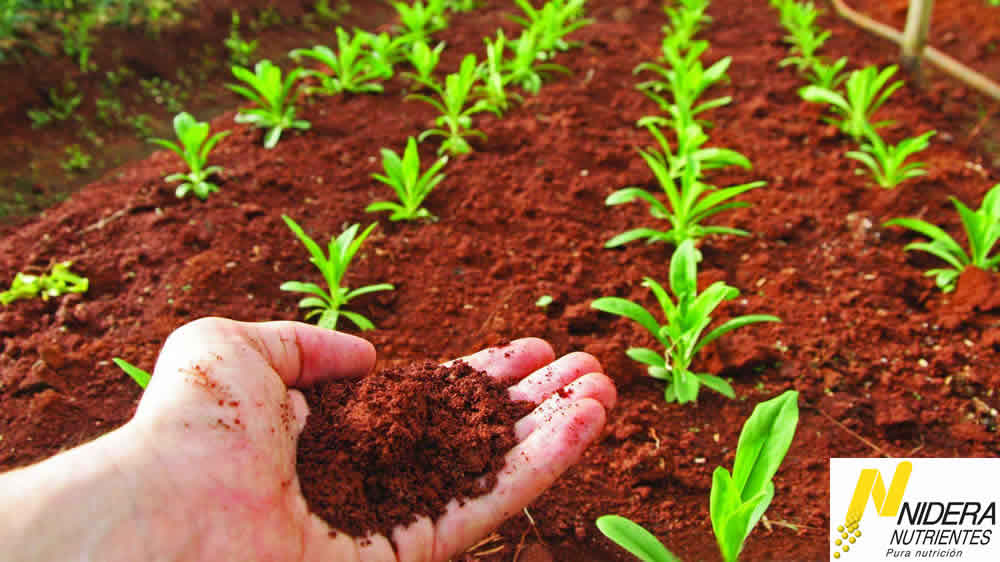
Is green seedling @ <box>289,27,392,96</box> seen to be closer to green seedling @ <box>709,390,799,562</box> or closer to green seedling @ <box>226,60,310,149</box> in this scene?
green seedling @ <box>226,60,310,149</box>

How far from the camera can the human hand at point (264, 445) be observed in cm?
151

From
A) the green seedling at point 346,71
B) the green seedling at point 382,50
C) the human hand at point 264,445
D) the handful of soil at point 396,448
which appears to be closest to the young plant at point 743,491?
the human hand at point 264,445

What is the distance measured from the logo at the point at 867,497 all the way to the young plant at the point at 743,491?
24cm

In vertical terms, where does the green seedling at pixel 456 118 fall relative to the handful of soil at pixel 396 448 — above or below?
above

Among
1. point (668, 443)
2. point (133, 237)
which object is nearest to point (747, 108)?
point (668, 443)

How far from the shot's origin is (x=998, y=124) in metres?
4.39

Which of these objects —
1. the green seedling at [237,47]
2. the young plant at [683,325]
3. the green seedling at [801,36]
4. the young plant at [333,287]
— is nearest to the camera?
the young plant at [683,325]

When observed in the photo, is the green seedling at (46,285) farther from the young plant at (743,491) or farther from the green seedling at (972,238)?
the green seedling at (972,238)

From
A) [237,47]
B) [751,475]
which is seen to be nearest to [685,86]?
[751,475]

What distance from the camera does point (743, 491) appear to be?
1.81 m

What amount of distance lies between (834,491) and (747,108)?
2.87m

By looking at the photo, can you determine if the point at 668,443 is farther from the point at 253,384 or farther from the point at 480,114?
the point at 480,114

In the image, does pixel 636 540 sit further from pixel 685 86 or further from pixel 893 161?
pixel 685 86

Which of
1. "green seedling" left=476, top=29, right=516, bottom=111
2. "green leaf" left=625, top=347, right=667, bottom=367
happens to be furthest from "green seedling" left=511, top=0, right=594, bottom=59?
"green leaf" left=625, top=347, right=667, bottom=367
